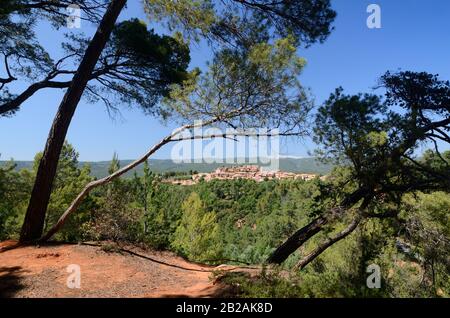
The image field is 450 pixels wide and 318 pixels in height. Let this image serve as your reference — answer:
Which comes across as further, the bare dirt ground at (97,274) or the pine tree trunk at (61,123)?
the pine tree trunk at (61,123)

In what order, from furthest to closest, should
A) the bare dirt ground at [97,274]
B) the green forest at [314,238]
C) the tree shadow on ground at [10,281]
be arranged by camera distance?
the green forest at [314,238], the bare dirt ground at [97,274], the tree shadow on ground at [10,281]

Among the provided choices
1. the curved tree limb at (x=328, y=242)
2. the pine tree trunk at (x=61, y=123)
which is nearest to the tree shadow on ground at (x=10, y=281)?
the pine tree trunk at (x=61, y=123)

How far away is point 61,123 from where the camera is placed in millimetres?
6844

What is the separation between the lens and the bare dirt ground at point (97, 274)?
463 cm

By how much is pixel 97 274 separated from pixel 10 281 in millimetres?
1227

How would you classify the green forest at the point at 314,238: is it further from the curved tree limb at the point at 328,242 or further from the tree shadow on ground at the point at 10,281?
the tree shadow on ground at the point at 10,281

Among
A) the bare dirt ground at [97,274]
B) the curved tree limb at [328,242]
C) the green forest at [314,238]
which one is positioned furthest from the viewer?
the curved tree limb at [328,242]

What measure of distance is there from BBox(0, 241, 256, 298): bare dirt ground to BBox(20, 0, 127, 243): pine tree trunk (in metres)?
0.77

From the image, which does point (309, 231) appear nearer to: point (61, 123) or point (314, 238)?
point (61, 123)

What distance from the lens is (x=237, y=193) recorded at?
85000mm

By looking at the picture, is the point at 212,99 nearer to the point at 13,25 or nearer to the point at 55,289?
the point at 55,289

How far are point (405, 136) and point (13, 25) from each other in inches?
343

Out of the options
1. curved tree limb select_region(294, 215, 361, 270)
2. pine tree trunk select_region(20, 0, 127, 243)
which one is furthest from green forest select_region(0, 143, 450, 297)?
pine tree trunk select_region(20, 0, 127, 243)

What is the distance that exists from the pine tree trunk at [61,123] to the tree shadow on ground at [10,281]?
1741mm
